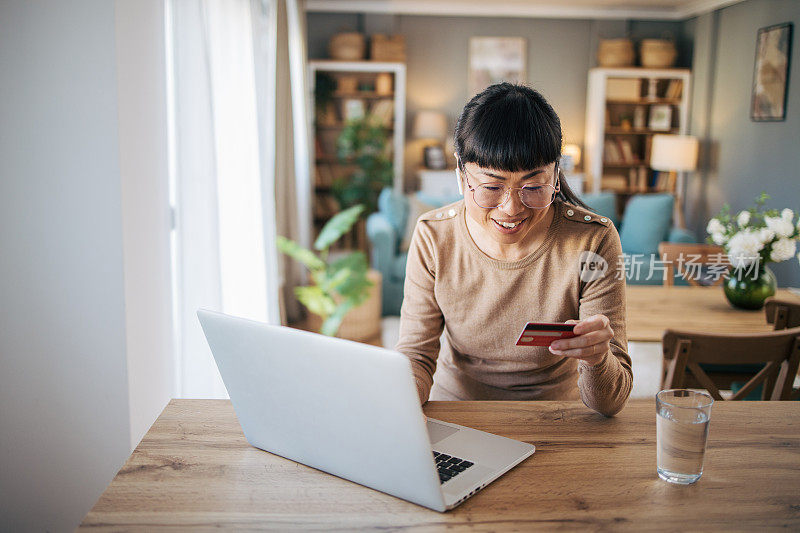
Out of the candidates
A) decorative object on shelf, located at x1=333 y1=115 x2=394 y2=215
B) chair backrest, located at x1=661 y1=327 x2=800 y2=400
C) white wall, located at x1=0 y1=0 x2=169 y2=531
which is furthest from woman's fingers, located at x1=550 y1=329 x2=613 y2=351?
decorative object on shelf, located at x1=333 y1=115 x2=394 y2=215

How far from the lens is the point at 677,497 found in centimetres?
96

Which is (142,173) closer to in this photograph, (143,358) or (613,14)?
(143,358)

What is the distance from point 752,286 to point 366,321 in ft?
8.19

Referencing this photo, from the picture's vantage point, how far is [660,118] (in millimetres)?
6988

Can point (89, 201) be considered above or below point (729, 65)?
below

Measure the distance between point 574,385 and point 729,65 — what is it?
18.8 ft

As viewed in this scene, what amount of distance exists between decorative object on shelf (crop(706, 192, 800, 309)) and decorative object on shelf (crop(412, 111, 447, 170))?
435 cm

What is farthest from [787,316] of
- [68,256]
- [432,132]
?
[432,132]

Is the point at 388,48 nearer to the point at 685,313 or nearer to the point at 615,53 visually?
the point at 615,53

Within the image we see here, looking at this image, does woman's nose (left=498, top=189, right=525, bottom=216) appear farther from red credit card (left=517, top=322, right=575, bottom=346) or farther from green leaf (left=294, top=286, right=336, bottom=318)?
green leaf (left=294, top=286, right=336, bottom=318)

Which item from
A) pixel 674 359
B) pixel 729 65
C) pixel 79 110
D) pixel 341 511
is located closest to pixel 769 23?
pixel 729 65

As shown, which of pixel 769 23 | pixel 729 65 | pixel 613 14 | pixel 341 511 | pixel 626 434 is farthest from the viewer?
pixel 613 14

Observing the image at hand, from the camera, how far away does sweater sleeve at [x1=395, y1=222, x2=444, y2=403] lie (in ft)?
4.82

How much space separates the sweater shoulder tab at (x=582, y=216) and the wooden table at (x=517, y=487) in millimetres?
414
